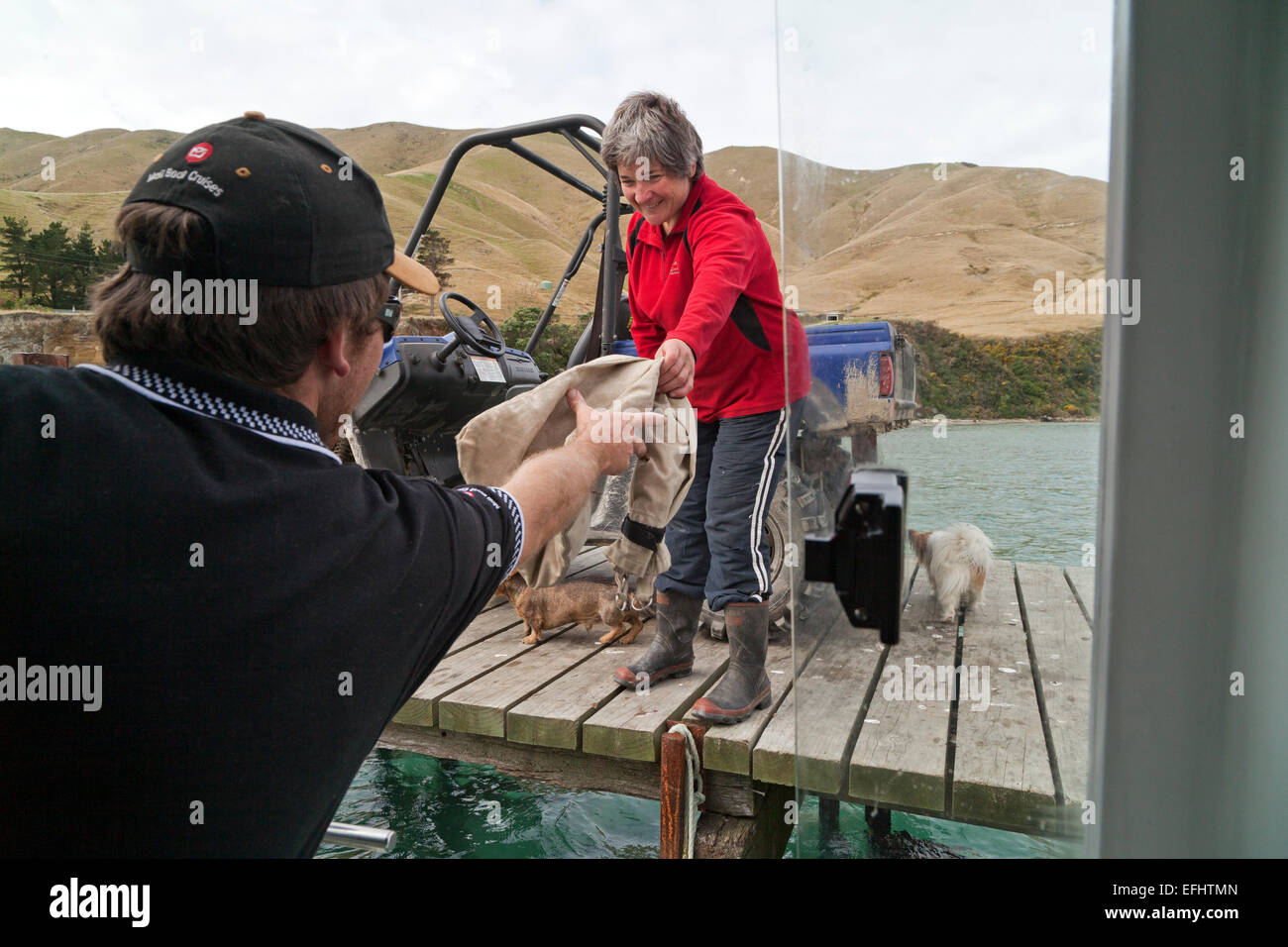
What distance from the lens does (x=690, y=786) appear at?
2.44 meters

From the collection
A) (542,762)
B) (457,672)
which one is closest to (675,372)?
(542,762)

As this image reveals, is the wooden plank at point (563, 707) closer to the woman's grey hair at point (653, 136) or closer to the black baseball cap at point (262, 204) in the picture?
the woman's grey hair at point (653, 136)

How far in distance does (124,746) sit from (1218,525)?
1.00 m

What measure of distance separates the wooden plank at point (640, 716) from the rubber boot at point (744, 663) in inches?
5.7

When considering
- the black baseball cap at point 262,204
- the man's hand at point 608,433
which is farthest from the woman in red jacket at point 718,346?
the black baseball cap at point 262,204

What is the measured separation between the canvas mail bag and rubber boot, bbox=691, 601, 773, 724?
0.85m

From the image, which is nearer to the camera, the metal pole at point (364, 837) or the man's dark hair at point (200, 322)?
the man's dark hair at point (200, 322)

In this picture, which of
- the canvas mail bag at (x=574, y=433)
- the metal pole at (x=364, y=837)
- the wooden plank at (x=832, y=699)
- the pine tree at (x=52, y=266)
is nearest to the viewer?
the wooden plank at (x=832, y=699)

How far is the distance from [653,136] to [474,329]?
1563mm

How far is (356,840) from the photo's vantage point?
4.58ft

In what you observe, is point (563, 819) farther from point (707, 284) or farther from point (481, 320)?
point (707, 284)

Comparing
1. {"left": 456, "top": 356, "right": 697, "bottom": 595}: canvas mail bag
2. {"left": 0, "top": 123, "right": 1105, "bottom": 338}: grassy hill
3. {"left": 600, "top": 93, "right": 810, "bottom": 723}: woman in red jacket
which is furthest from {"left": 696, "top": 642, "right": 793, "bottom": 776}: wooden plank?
{"left": 0, "top": 123, "right": 1105, "bottom": 338}: grassy hill

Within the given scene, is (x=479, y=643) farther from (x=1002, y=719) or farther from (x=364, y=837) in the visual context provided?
(x=1002, y=719)

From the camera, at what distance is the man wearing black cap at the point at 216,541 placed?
83 cm
